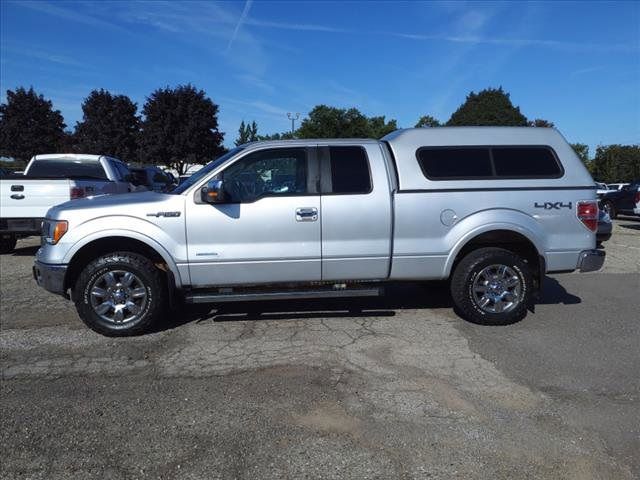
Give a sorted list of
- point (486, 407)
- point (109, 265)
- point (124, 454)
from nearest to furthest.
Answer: point (124, 454)
point (486, 407)
point (109, 265)

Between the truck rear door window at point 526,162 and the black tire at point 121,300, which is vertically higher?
the truck rear door window at point 526,162

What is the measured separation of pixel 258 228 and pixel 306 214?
504 millimetres

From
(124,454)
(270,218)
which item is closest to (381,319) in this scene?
(270,218)

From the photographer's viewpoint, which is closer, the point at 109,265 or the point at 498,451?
the point at 498,451

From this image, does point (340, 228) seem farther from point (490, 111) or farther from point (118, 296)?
point (490, 111)

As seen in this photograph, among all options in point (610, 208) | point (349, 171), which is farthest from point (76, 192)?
point (610, 208)

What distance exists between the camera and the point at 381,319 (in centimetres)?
575

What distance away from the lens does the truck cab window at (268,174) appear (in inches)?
208

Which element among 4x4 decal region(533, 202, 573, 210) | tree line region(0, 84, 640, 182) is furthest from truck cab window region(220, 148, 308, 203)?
tree line region(0, 84, 640, 182)

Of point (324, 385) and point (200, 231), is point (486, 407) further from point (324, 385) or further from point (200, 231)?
point (200, 231)

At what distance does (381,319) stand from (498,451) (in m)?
A: 2.72

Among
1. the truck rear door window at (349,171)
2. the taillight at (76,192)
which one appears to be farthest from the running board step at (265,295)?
the taillight at (76,192)

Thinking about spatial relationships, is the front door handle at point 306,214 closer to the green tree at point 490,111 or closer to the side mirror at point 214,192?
the side mirror at point 214,192

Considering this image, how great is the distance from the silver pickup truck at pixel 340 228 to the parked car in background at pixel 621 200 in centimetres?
1352
